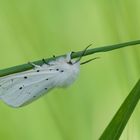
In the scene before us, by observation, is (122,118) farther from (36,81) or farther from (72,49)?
(72,49)

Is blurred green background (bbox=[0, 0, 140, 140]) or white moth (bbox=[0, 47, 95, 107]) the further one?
blurred green background (bbox=[0, 0, 140, 140])

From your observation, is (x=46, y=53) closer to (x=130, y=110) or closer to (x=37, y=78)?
(x=37, y=78)

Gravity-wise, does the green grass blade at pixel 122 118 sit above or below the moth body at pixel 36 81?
below

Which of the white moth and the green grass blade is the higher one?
the white moth

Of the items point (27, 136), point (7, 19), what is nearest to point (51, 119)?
point (27, 136)
